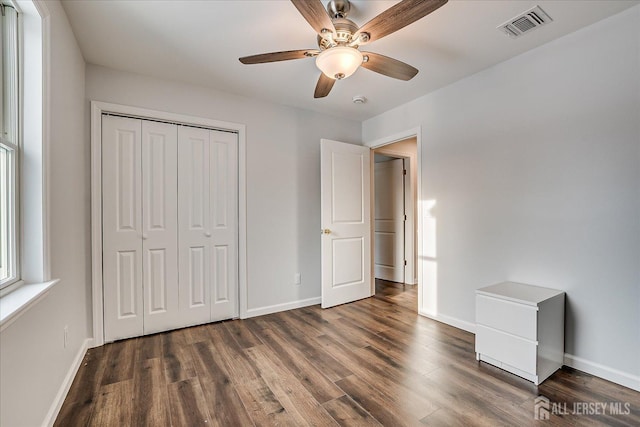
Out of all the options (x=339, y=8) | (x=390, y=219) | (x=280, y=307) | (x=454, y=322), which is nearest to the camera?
(x=339, y=8)

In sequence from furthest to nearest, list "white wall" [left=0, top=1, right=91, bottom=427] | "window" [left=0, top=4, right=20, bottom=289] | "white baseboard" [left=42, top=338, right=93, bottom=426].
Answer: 1. "white baseboard" [left=42, top=338, right=93, bottom=426]
2. "window" [left=0, top=4, right=20, bottom=289]
3. "white wall" [left=0, top=1, right=91, bottom=427]

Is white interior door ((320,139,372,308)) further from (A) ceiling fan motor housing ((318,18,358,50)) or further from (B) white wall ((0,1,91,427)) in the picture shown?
(B) white wall ((0,1,91,427))

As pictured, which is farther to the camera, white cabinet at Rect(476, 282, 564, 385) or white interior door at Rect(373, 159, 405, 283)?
white interior door at Rect(373, 159, 405, 283)

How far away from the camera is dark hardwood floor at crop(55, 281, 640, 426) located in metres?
1.63

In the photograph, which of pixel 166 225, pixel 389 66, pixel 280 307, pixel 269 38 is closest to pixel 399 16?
pixel 389 66

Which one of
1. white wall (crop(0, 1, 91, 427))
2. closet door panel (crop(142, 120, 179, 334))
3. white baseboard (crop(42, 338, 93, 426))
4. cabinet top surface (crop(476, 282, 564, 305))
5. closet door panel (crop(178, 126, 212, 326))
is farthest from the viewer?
closet door panel (crop(178, 126, 212, 326))

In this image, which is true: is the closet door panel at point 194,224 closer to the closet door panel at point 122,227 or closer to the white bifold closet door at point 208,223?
the white bifold closet door at point 208,223

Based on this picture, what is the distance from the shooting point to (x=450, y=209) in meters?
2.97

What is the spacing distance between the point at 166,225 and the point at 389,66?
240 cm

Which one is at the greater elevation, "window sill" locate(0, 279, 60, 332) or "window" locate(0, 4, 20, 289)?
"window" locate(0, 4, 20, 289)

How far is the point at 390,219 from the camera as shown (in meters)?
4.95

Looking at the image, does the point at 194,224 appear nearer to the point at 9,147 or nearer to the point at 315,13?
the point at 9,147

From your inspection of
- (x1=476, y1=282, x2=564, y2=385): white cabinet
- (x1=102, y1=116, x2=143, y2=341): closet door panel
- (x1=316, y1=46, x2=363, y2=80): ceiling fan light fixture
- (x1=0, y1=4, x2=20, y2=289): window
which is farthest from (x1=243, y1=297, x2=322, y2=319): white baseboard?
(x1=316, y1=46, x2=363, y2=80): ceiling fan light fixture

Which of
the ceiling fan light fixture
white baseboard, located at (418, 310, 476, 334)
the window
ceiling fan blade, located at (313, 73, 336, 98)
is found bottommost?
white baseboard, located at (418, 310, 476, 334)
